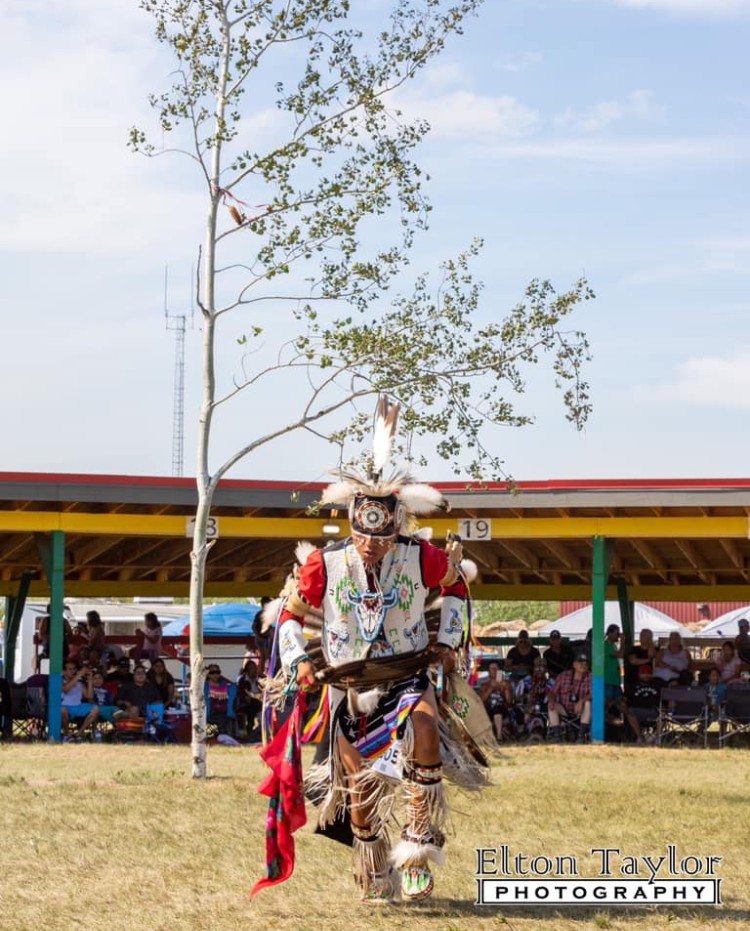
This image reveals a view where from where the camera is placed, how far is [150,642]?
18703mm

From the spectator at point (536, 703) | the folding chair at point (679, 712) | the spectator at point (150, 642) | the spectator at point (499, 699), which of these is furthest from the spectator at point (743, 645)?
the spectator at point (150, 642)

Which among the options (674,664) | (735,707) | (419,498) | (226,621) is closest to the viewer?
(419,498)

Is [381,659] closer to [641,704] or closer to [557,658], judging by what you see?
[641,704]

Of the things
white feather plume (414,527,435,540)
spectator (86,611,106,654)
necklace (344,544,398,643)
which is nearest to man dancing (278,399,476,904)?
necklace (344,544,398,643)

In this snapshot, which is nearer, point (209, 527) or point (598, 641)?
point (209, 527)

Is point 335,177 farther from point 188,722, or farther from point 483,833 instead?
point 188,722

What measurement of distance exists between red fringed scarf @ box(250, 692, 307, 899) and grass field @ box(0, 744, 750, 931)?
164 millimetres

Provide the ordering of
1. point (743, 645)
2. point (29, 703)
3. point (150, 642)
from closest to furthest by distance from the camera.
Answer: point (29, 703) < point (743, 645) < point (150, 642)

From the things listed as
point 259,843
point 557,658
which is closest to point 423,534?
point 259,843

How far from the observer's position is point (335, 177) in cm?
1213

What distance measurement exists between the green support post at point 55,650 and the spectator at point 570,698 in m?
5.41

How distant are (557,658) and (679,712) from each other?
1.73 metres

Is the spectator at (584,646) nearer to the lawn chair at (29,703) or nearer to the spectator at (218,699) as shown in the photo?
the spectator at (218,699)

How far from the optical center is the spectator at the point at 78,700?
16781 millimetres
